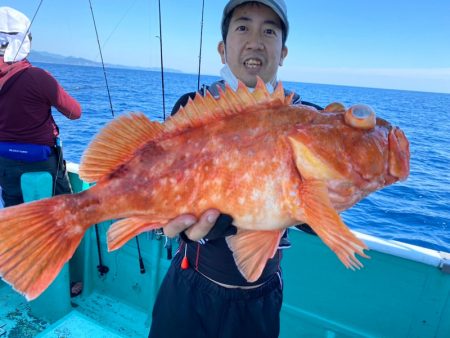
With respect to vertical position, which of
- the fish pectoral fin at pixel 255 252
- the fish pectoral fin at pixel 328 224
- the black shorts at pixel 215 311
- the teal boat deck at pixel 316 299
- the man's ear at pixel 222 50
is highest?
the man's ear at pixel 222 50

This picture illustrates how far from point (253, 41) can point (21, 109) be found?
2828mm

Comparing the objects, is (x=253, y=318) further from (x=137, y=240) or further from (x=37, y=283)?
(x=137, y=240)

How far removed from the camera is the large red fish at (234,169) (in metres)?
1.57

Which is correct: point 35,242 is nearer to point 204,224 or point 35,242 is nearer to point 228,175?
point 204,224

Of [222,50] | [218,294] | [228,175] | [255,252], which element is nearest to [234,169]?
[228,175]

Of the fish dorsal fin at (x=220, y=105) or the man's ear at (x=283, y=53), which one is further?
the man's ear at (x=283, y=53)

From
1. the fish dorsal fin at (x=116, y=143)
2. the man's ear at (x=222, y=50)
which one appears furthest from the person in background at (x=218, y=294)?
the fish dorsal fin at (x=116, y=143)

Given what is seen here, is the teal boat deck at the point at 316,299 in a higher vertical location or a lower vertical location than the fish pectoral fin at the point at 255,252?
lower

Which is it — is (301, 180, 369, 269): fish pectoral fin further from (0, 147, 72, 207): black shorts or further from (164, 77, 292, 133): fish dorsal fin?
(0, 147, 72, 207): black shorts

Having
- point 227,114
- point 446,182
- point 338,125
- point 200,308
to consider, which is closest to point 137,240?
point 200,308

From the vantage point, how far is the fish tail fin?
1.43 m

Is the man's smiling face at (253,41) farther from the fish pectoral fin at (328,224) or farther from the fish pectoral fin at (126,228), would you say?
the fish pectoral fin at (126,228)

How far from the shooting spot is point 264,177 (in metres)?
1.59

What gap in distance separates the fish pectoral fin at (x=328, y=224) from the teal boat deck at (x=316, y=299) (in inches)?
65.1
